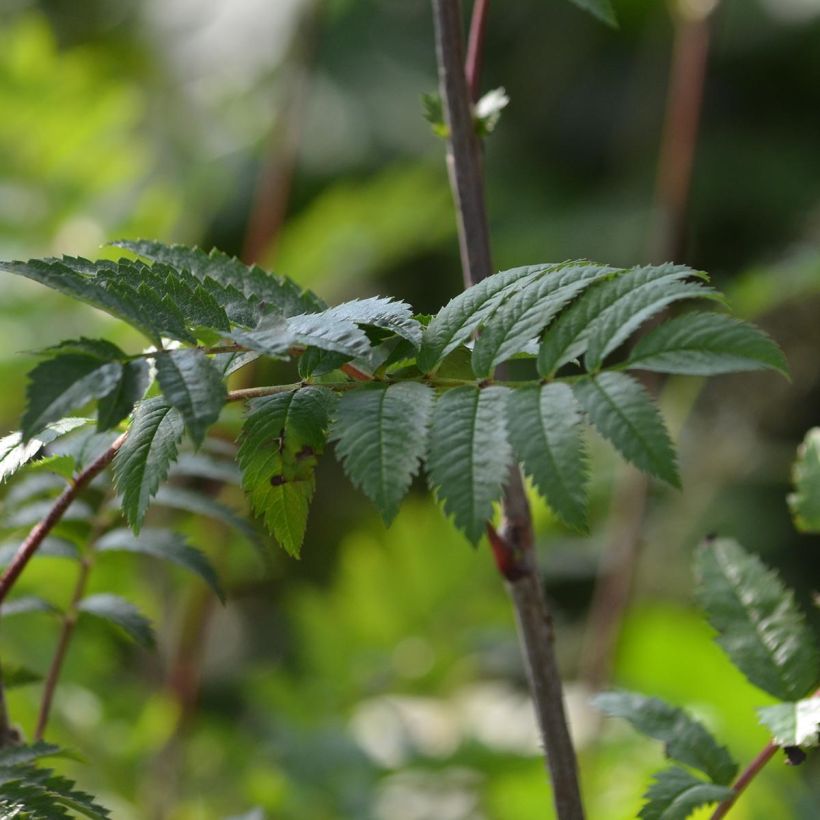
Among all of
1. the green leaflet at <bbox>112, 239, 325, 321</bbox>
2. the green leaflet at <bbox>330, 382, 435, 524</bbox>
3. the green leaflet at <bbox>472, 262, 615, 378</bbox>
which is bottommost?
the green leaflet at <bbox>330, 382, 435, 524</bbox>

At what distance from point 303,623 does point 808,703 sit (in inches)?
34.8

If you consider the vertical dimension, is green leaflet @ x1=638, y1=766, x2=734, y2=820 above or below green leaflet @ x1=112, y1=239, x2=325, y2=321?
below

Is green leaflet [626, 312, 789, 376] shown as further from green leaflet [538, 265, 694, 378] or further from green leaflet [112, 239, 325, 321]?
green leaflet [112, 239, 325, 321]

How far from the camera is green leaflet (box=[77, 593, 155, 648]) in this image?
1.75ft

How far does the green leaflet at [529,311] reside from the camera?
406 millimetres

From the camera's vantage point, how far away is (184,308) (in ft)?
1.36

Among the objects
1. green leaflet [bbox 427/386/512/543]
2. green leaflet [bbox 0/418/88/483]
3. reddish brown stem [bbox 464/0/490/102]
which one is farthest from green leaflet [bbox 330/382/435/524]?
reddish brown stem [bbox 464/0/490/102]

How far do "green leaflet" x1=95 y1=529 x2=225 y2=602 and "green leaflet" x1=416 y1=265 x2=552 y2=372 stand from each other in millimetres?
163

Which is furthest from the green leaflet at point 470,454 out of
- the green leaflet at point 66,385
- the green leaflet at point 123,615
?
the green leaflet at point 123,615

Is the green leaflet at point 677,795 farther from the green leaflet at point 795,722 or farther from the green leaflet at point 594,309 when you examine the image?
the green leaflet at point 594,309

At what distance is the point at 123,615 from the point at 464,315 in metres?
0.26

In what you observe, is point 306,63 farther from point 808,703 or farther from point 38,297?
point 808,703

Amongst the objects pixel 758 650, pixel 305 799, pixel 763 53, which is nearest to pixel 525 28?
pixel 763 53

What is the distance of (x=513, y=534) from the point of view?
498 millimetres
